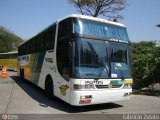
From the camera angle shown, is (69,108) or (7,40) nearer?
(69,108)

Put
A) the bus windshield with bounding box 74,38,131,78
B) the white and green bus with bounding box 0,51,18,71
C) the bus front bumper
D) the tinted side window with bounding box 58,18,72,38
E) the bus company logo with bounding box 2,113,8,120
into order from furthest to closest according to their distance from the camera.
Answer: the white and green bus with bounding box 0,51,18,71, the tinted side window with bounding box 58,18,72,38, the bus windshield with bounding box 74,38,131,78, the bus front bumper, the bus company logo with bounding box 2,113,8,120

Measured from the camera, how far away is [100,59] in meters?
9.19

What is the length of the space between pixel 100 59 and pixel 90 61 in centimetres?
42

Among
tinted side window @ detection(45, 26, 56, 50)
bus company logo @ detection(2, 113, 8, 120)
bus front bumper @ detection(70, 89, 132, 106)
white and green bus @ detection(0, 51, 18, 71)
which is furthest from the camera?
white and green bus @ detection(0, 51, 18, 71)

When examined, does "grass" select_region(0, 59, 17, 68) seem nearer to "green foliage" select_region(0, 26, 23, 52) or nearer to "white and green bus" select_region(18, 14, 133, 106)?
"white and green bus" select_region(18, 14, 133, 106)

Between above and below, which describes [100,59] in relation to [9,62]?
below

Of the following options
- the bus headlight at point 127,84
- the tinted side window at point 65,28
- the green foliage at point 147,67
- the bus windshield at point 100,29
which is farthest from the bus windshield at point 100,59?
the green foliage at point 147,67

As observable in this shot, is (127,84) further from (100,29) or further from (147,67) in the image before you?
(147,67)

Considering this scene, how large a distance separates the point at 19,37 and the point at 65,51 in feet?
247

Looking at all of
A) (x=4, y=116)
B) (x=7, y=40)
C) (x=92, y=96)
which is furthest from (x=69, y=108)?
(x=7, y=40)

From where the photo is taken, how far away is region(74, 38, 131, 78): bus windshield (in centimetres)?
883

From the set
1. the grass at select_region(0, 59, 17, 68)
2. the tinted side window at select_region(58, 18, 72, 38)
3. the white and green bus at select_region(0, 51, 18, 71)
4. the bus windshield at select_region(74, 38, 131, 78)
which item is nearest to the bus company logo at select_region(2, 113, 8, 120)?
the bus windshield at select_region(74, 38, 131, 78)

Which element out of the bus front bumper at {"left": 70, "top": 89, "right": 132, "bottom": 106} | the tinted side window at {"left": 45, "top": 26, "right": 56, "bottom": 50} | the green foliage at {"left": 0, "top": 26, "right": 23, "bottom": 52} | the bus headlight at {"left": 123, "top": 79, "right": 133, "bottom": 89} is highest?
the green foliage at {"left": 0, "top": 26, "right": 23, "bottom": 52}

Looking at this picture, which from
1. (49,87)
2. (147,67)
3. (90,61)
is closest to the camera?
(90,61)
